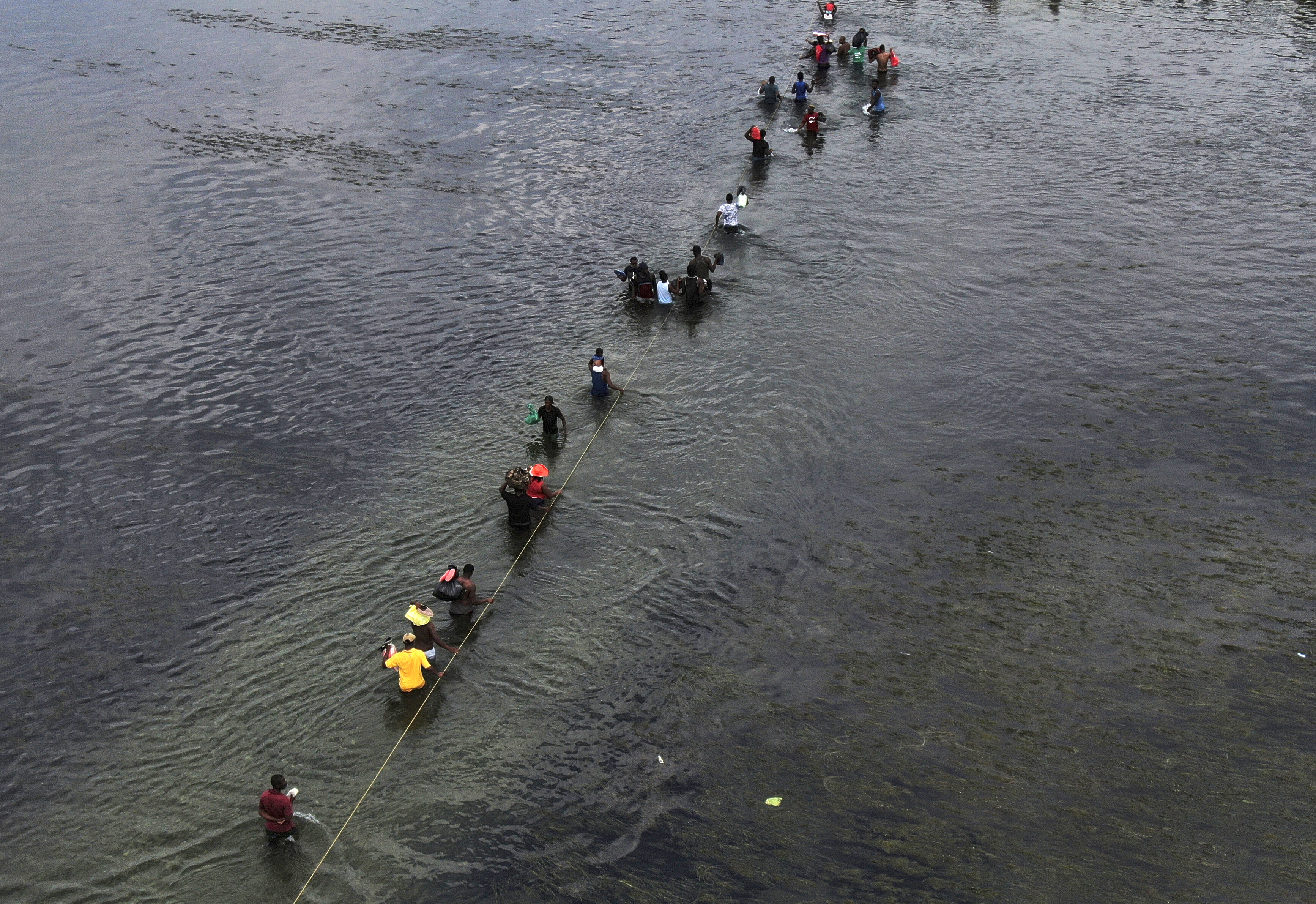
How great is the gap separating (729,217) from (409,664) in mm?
21583

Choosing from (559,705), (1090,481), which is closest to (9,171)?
(559,705)

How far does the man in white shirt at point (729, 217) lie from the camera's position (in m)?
33.4

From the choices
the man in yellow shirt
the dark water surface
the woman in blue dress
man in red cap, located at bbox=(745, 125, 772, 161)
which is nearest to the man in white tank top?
the dark water surface

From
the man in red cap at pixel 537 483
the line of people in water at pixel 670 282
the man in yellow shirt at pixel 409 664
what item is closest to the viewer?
the man in yellow shirt at pixel 409 664

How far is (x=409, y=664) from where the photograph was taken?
55.6 ft

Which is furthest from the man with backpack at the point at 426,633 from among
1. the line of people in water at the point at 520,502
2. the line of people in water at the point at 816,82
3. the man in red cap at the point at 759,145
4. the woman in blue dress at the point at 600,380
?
the line of people in water at the point at 816,82

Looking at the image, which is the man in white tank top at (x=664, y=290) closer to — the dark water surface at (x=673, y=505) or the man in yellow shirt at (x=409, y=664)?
the dark water surface at (x=673, y=505)

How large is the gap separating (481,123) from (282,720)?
109 feet

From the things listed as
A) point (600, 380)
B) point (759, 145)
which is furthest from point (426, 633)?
point (759, 145)

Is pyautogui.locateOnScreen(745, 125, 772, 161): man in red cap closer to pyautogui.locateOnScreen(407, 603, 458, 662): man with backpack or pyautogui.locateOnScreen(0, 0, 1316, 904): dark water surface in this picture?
pyautogui.locateOnScreen(0, 0, 1316, 904): dark water surface

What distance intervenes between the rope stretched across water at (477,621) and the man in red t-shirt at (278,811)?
2.29 ft

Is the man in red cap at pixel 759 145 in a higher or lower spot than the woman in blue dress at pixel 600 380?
higher

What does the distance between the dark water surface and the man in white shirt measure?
1.43m

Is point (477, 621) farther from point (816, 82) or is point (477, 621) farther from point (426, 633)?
point (816, 82)
